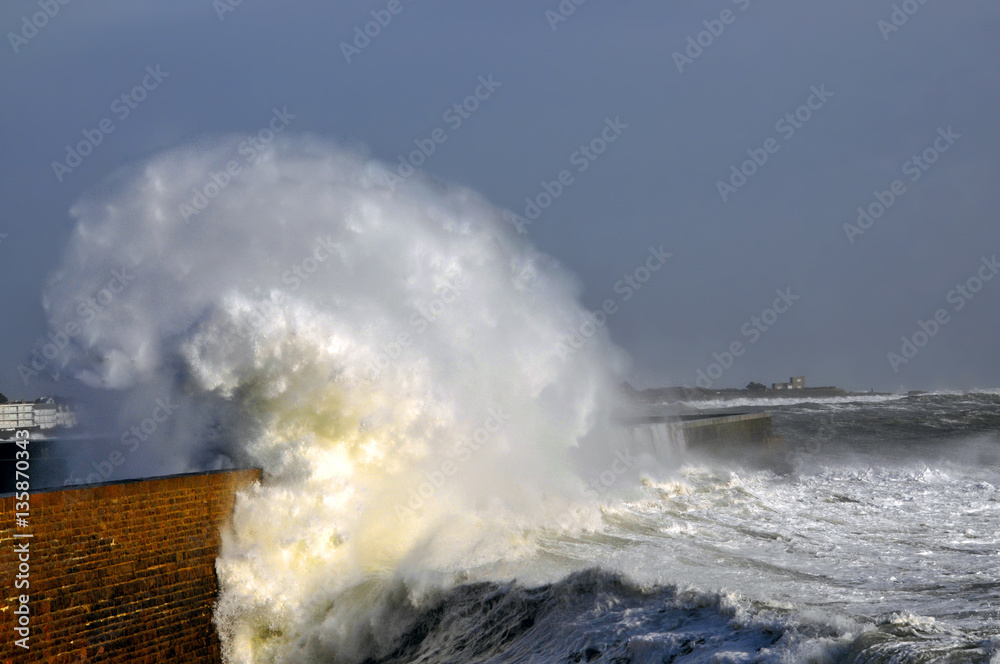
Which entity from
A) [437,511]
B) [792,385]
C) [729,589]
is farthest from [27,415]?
[792,385]

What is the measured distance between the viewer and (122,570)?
7355 millimetres

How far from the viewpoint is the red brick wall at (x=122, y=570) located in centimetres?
674

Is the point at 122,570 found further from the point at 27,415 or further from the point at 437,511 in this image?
the point at 27,415

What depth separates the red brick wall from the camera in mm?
6738

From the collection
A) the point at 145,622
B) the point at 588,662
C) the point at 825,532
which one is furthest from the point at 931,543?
the point at 145,622

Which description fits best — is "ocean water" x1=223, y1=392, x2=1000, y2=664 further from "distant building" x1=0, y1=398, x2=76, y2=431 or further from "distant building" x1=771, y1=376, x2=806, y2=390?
"distant building" x1=771, y1=376, x2=806, y2=390

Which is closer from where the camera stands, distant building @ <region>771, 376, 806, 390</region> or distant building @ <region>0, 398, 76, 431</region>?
distant building @ <region>0, 398, 76, 431</region>

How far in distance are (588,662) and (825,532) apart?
7.11m

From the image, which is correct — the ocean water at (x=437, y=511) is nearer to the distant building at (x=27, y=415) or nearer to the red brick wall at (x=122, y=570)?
the red brick wall at (x=122, y=570)

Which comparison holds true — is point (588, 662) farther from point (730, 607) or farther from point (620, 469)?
point (620, 469)

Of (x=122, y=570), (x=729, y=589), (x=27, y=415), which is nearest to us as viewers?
(x=729, y=589)

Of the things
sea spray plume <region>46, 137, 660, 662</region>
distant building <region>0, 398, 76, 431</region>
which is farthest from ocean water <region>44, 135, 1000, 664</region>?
distant building <region>0, 398, 76, 431</region>

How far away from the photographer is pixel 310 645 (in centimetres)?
835

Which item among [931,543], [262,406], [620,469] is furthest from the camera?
[620,469]
